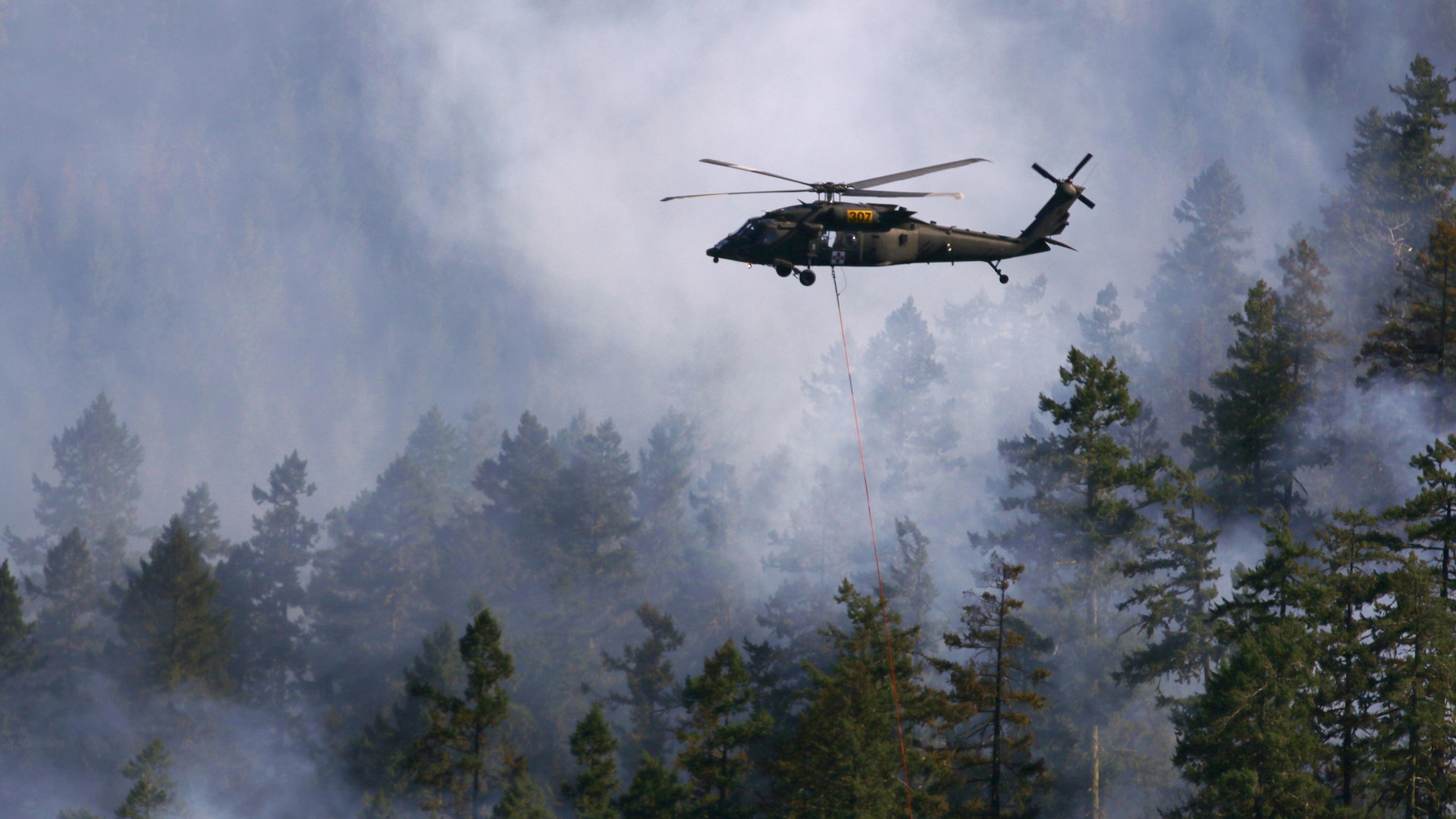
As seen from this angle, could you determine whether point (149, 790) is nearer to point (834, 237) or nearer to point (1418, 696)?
point (834, 237)

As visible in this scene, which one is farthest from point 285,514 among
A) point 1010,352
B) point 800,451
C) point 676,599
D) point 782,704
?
point 1010,352

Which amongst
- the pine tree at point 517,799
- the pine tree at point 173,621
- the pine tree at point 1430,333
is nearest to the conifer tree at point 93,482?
the pine tree at point 173,621

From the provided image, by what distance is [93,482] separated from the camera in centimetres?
14012

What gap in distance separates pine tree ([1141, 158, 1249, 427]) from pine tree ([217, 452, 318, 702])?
73577 mm

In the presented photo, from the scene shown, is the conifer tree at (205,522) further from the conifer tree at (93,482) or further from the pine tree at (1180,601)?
the pine tree at (1180,601)

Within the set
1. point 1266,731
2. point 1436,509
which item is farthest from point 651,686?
point 1436,509

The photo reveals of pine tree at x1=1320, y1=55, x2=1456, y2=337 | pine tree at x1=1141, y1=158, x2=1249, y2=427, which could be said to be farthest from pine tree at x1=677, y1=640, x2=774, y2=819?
pine tree at x1=1141, y1=158, x2=1249, y2=427

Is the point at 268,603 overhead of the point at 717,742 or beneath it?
overhead

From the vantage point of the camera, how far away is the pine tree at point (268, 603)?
298 feet

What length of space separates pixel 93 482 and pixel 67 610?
44323mm

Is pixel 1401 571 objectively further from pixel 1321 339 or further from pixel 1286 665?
pixel 1321 339

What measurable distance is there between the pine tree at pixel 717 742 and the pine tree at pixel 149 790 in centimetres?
3481

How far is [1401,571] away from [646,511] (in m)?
93.3

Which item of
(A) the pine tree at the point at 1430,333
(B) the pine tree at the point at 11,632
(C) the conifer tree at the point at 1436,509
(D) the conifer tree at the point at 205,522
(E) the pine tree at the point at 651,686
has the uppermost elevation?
(D) the conifer tree at the point at 205,522
